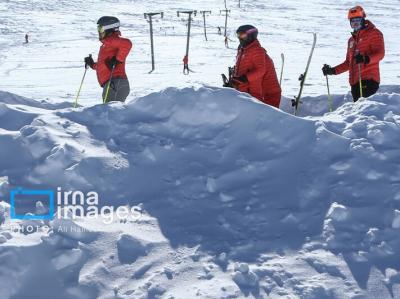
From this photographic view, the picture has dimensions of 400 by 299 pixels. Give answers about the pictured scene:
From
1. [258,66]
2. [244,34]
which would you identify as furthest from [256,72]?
[244,34]

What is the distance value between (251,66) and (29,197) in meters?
3.92

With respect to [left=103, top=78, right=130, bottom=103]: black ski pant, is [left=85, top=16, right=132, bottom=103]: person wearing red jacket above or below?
above

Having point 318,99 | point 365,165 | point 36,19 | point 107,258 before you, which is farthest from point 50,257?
point 36,19

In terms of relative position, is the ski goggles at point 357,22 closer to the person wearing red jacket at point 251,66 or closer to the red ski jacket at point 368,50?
the red ski jacket at point 368,50

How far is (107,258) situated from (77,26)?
3577cm

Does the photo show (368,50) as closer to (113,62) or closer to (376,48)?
(376,48)

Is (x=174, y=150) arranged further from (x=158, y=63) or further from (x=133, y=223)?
(x=158, y=63)

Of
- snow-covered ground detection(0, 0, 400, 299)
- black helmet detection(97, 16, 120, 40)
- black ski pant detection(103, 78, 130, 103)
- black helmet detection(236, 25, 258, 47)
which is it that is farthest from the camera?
black ski pant detection(103, 78, 130, 103)

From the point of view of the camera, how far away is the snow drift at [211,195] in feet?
9.91

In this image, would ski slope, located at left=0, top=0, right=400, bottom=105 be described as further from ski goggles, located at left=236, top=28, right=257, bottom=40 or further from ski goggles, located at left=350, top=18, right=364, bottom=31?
ski goggles, located at left=350, top=18, right=364, bottom=31

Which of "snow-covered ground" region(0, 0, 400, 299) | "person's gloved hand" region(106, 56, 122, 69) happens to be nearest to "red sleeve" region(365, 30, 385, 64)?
"snow-covered ground" region(0, 0, 400, 299)

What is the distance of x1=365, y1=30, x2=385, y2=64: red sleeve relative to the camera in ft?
21.7

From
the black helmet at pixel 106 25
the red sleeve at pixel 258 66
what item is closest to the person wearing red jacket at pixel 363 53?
the red sleeve at pixel 258 66

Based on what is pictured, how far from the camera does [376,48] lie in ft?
21.8
